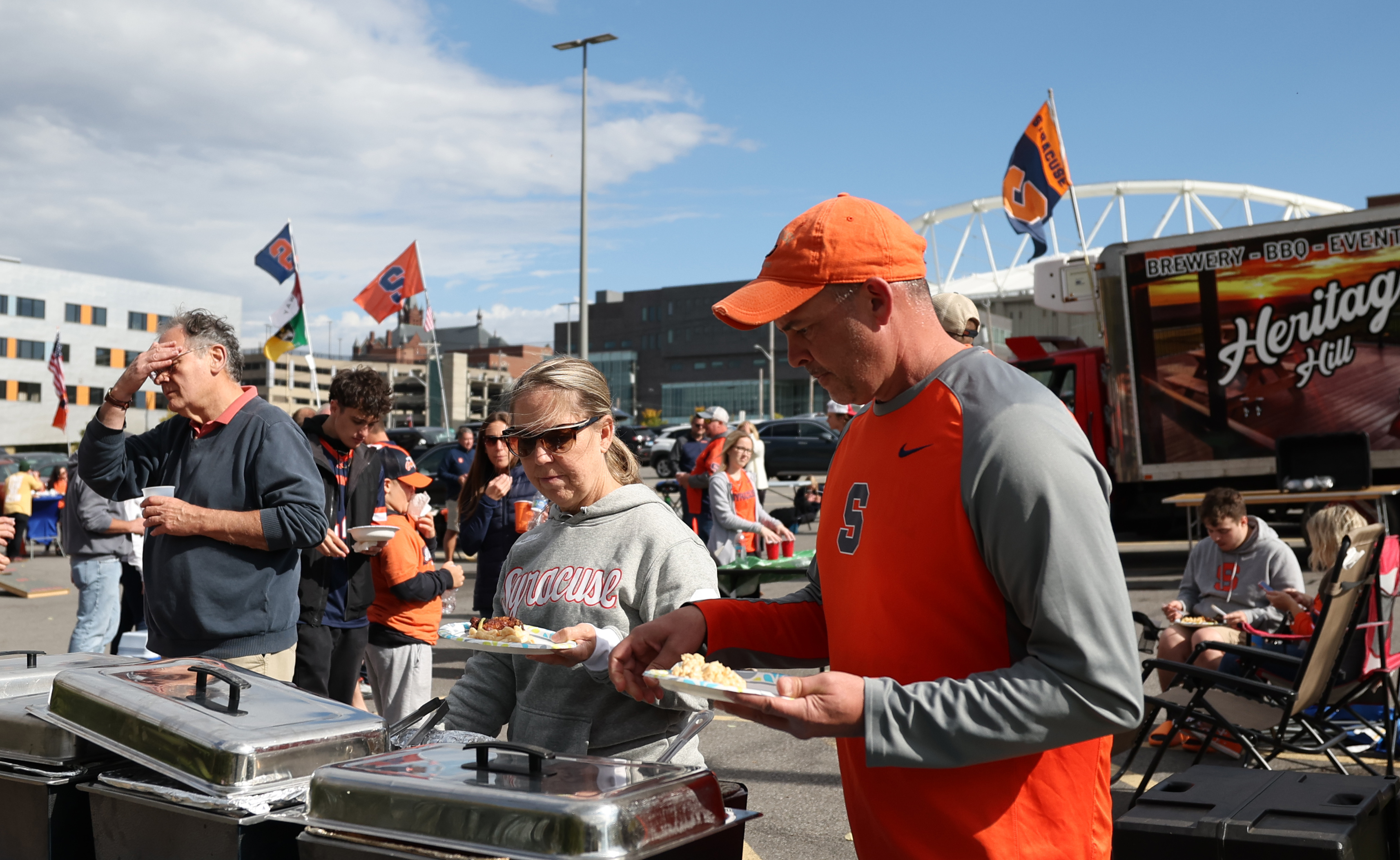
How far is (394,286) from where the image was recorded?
20.9 metres

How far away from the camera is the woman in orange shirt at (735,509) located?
906cm

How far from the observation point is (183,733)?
1997 mm

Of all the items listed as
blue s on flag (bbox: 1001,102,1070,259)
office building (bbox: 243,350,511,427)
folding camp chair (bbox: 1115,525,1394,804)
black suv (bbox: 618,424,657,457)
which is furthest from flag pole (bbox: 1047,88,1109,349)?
office building (bbox: 243,350,511,427)

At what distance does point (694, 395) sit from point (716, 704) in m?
104

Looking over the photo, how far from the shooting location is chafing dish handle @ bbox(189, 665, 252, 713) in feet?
6.91

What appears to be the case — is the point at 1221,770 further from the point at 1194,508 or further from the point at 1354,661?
the point at 1194,508

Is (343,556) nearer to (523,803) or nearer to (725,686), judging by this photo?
(523,803)

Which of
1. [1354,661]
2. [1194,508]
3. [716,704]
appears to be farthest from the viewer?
[1194,508]

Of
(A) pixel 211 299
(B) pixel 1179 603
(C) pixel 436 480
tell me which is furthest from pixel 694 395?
(B) pixel 1179 603

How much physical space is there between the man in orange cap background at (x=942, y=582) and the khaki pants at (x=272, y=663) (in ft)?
7.82

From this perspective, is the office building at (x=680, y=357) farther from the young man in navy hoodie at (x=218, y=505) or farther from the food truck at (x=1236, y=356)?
the young man in navy hoodie at (x=218, y=505)

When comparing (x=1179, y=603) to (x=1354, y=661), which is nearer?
(x=1354, y=661)

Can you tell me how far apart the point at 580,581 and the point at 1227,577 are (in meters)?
5.40

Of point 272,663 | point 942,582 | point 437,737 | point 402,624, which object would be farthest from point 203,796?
point 402,624
